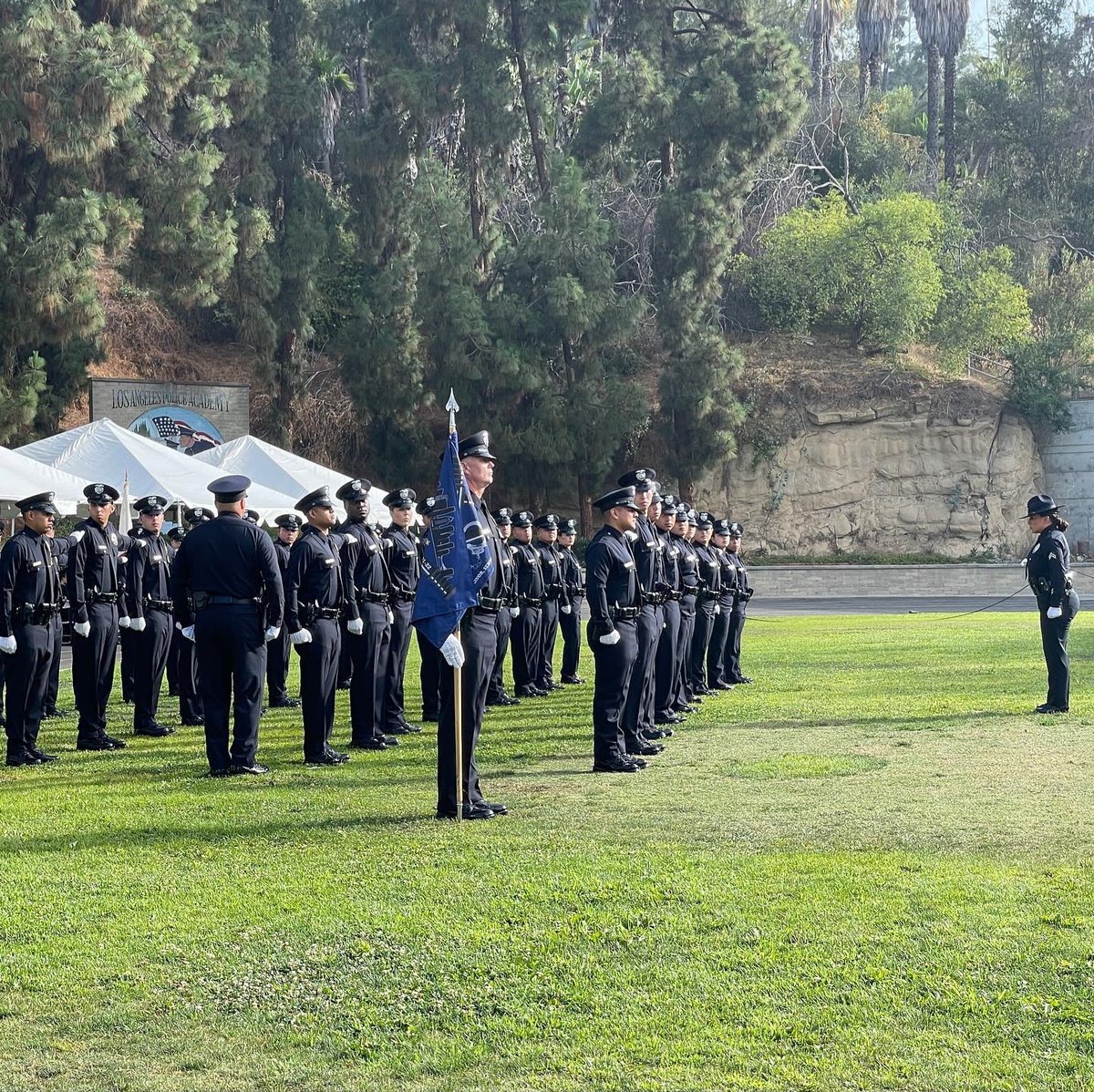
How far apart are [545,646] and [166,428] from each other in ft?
73.4

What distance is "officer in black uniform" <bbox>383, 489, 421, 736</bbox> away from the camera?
1238 centimetres

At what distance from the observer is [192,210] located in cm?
3356

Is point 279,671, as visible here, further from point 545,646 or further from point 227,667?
point 227,667

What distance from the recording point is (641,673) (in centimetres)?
1073

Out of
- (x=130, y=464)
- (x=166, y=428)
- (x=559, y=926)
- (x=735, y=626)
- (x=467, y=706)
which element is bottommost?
(x=559, y=926)

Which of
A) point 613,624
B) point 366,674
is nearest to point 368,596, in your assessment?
point 366,674

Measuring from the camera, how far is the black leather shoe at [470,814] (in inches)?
321

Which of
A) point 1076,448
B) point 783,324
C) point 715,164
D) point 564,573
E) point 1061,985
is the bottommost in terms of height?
point 1061,985

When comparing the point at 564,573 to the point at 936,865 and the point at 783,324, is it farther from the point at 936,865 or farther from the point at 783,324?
the point at 783,324

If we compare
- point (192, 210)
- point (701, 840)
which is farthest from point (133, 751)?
point (192, 210)

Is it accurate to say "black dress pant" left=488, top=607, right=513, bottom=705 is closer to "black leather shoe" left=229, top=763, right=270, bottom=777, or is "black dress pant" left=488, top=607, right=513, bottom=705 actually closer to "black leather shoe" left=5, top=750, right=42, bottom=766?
"black leather shoe" left=229, top=763, right=270, bottom=777

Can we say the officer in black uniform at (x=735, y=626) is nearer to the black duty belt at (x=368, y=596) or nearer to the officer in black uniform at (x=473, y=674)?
the black duty belt at (x=368, y=596)

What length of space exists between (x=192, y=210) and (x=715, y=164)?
14.7 metres

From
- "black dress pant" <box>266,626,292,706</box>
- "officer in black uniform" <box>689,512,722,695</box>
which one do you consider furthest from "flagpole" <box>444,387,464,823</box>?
"officer in black uniform" <box>689,512,722,695</box>
